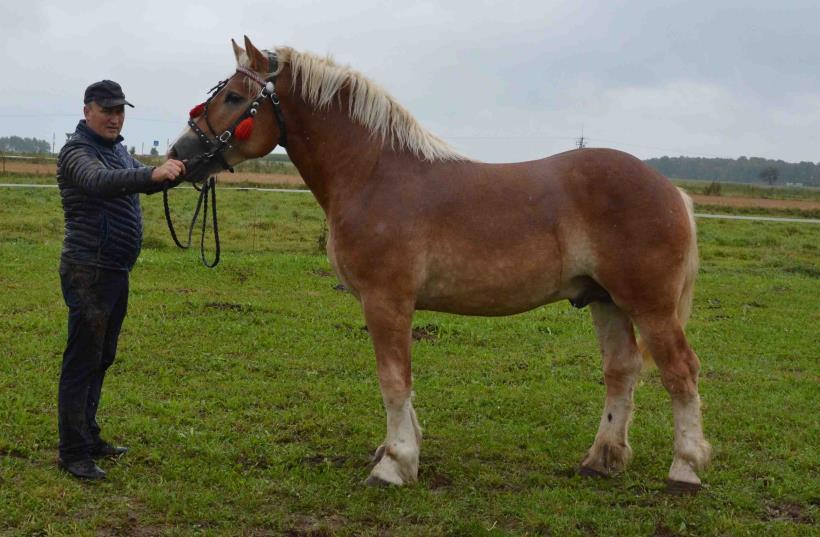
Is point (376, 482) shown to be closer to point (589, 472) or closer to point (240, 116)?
point (589, 472)

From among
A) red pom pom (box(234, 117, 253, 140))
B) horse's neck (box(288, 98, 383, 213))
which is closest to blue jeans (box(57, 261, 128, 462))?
red pom pom (box(234, 117, 253, 140))

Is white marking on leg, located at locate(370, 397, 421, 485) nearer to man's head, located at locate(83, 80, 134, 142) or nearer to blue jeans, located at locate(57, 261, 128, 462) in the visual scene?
blue jeans, located at locate(57, 261, 128, 462)

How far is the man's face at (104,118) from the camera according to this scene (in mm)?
4496

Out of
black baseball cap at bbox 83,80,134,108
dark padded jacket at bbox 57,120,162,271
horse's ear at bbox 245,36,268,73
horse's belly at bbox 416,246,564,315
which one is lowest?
horse's belly at bbox 416,246,564,315

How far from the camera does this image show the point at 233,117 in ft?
15.0

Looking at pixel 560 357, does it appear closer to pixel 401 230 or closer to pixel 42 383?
pixel 401 230

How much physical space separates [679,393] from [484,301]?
1281 mm

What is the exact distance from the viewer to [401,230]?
4.48 m

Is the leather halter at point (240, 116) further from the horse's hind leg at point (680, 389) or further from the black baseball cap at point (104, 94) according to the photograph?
the horse's hind leg at point (680, 389)

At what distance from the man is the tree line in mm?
94707

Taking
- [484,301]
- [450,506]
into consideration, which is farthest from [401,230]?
[450,506]

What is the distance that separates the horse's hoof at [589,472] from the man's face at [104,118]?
3.56 meters

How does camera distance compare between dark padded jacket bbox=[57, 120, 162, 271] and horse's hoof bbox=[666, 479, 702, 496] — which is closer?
dark padded jacket bbox=[57, 120, 162, 271]

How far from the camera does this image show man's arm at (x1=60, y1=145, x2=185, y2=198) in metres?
4.22
